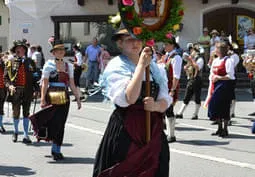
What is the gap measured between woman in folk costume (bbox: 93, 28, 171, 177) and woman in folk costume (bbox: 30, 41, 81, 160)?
3.69 meters

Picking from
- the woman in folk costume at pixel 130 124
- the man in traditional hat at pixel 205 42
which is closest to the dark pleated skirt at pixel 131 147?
the woman in folk costume at pixel 130 124

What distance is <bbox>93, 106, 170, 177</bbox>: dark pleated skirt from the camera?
4207mm

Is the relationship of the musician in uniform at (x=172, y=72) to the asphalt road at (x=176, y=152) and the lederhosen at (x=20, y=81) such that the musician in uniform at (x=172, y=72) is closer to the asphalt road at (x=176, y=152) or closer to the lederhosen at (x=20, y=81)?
the asphalt road at (x=176, y=152)

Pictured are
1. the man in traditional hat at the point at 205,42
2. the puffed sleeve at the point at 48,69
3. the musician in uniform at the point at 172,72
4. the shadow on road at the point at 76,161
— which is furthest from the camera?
the man in traditional hat at the point at 205,42

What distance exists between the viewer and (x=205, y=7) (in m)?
21.0

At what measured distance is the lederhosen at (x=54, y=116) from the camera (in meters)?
8.00

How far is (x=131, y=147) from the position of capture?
4215 millimetres

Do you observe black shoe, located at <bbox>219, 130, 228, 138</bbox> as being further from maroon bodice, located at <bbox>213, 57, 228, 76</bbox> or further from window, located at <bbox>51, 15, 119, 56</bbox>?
window, located at <bbox>51, 15, 119, 56</bbox>

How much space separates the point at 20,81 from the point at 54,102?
171 centimetres

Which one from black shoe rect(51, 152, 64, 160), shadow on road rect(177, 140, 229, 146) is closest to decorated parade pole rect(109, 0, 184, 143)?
black shoe rect(51, 152, 64, 160)

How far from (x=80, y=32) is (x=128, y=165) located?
18180 millimetres

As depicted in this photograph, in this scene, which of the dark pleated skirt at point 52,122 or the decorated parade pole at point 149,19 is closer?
the decorated parade pole at point 149,19

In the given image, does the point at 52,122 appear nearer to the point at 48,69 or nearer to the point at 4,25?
the point at 48,69

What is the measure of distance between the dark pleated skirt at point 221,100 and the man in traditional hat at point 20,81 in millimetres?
3521
